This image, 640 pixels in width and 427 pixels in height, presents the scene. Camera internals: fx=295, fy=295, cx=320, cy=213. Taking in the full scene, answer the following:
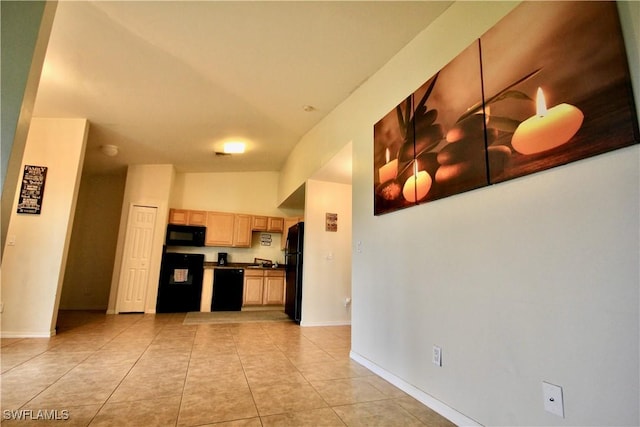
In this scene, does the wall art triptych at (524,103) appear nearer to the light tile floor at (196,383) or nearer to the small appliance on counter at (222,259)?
the light tile floor at (196,383)

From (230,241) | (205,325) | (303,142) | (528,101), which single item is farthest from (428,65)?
(230,241)

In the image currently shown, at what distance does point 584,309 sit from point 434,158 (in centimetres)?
116

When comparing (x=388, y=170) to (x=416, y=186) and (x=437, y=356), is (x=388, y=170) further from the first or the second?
(x=437, y=356)

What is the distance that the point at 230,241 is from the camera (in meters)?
6.16

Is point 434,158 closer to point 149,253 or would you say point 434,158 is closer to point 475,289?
point 475,289

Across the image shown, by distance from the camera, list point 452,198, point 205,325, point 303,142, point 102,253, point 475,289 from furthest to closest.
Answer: point 102,253
point 303,142
point 205,325
point 452,198
point 475,289

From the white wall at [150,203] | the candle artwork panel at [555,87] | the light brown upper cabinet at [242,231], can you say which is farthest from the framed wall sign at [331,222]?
the candle artwork panel at [555,87]

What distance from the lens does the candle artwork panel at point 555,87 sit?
112cm

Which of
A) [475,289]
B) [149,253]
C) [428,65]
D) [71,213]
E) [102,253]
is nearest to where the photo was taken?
[475,289]

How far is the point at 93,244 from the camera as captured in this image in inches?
230

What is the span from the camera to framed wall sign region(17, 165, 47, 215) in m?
3.43

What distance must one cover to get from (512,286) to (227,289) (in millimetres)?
5187

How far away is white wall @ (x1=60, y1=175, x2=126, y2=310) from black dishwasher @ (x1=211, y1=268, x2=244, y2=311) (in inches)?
83.8

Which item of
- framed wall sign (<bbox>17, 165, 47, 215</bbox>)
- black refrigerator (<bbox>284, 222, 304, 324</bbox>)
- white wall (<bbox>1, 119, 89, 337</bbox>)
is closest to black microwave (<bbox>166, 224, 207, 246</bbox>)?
black refrigerator (<bbox>284, 222, 304, 324</bbox>)
